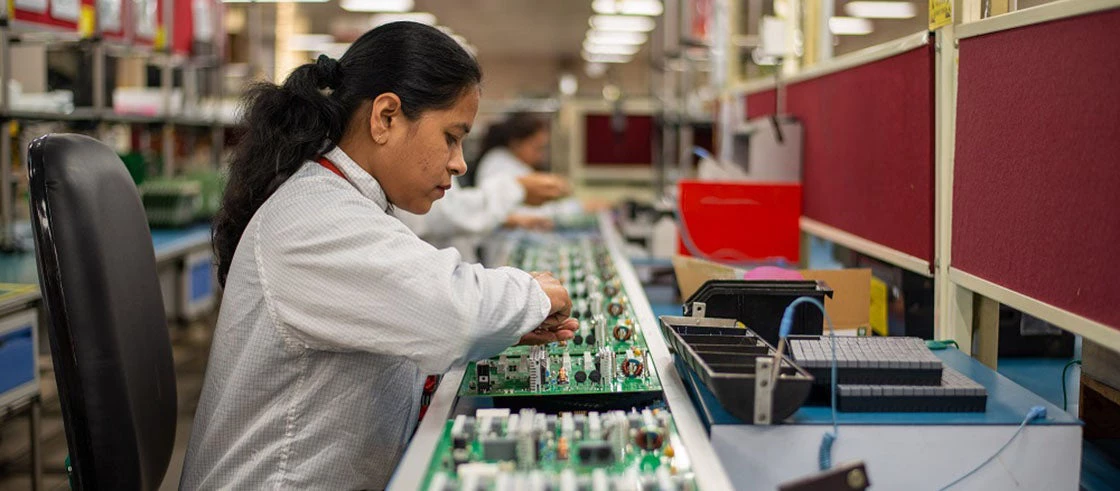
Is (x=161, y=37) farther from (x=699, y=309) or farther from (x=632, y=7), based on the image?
(x=632, y=7)

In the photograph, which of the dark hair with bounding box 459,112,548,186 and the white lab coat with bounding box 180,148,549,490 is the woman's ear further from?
the dark hair with bounding box 459,112,548,186

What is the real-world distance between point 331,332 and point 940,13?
109cm

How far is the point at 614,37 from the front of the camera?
39.3 ft

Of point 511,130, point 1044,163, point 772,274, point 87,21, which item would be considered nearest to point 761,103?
point 772,274

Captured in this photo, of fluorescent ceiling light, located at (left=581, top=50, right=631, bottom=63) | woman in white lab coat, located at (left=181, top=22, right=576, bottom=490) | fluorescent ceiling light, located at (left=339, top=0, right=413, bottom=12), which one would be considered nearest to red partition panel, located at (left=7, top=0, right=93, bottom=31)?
woman in white lab coat, located at (left=181, top=22, right=576, bottom=490)

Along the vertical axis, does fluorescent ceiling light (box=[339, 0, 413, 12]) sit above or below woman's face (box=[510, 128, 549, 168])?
above

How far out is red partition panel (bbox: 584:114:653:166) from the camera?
5.23 metres

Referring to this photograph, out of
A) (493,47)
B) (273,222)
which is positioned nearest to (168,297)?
(273,222)

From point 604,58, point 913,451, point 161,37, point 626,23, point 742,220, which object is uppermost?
point 604,58

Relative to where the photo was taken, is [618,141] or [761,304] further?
[618,141]

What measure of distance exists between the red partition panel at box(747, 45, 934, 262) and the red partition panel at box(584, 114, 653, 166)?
260 cm

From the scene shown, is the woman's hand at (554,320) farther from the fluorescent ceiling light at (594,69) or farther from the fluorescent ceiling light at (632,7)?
the fluorescent ceiling light at (594,69)

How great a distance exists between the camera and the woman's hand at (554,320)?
1351 millimetres

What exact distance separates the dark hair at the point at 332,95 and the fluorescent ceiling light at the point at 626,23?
808 cm
